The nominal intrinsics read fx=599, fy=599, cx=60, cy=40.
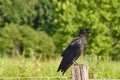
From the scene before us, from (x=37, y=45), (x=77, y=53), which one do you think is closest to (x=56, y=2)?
(x=37, y=45)

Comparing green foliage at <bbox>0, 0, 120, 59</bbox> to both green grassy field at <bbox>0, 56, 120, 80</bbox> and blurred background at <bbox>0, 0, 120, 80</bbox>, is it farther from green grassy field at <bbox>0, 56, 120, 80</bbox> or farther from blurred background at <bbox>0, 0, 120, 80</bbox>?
green grassy field at <bbox>0, 56, 120, 80</bbox>

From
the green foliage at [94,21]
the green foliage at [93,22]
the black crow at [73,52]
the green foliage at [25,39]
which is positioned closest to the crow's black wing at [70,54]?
the black crow at [73,52]

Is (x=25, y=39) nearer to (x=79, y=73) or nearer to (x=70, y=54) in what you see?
(x=70, y=54)

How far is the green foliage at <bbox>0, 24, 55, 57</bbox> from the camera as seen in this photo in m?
54.2

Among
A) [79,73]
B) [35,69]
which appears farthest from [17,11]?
[79,73]

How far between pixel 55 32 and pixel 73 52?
3704cm

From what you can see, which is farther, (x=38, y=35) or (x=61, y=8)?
(x=38, y=35)

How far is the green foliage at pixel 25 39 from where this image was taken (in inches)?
2132

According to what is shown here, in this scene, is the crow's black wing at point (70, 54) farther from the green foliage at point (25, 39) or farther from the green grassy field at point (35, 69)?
the green foliage at point (25, 39)

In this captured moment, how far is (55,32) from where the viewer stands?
47.5 metres

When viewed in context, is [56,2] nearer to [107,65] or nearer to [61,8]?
[61,8]

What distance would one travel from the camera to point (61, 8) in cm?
3650

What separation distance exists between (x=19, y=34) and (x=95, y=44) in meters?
22.9

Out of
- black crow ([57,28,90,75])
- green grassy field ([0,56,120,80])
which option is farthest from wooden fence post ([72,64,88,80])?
green grassy field ([0,56,120,80])
